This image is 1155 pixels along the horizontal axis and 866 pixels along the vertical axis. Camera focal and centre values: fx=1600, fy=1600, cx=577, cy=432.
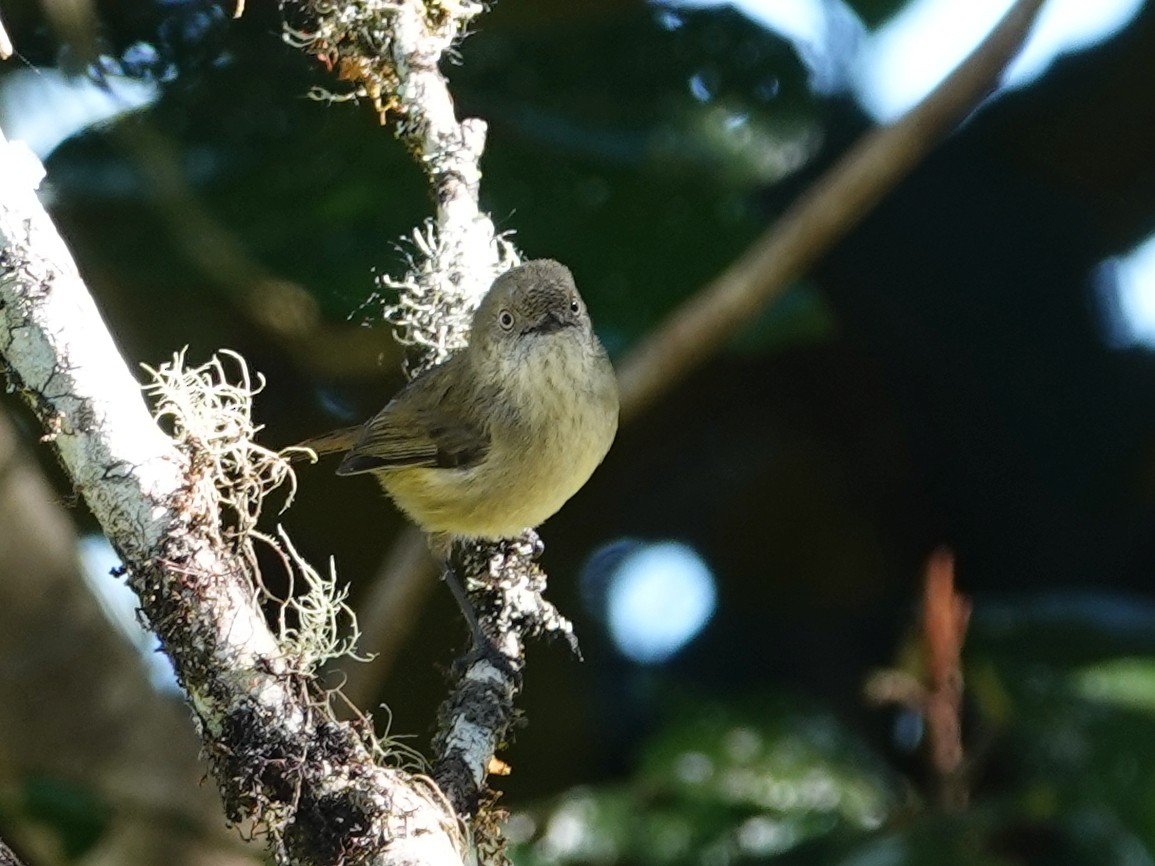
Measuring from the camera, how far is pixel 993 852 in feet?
13.4

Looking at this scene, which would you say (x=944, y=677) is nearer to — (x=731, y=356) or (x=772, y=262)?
(x=772, y=262)

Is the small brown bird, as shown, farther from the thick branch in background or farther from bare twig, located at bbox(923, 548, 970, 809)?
bare twig, located at bbox(923, 548, 970, 809)

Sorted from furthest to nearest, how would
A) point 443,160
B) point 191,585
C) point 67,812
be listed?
1. point 67,812
2. point 443,160
3. point 191,585

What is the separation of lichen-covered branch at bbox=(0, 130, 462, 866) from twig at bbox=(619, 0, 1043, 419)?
2061 millimetres

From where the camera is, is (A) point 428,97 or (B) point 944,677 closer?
(A) point 428,97

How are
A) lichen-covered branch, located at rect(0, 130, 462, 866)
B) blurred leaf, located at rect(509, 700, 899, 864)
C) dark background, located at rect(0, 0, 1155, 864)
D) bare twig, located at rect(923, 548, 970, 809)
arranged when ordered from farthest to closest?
dark background, located at rect(0, 0, 1155, 864), blurred leaf, located at rect(509, 700, 899, 864), bare twig, located at rect(923, 548, 970, 809), lichen-covered branch, located at rect(0, 130, 462, 866)

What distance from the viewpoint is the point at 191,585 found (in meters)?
2.16

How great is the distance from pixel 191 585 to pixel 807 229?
2.57 meters

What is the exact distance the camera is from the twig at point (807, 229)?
14.0 ft

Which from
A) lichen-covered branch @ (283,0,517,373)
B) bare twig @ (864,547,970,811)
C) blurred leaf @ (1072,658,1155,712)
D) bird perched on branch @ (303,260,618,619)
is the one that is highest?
lichen-covered branch @ (283,0,517,373)

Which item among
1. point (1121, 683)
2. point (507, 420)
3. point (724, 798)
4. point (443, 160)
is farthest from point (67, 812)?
point (1121, 683)

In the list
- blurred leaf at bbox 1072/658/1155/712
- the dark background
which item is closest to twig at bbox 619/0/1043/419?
the dark background

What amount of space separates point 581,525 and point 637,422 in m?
0.41

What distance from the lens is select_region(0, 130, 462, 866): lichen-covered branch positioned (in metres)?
2.14
